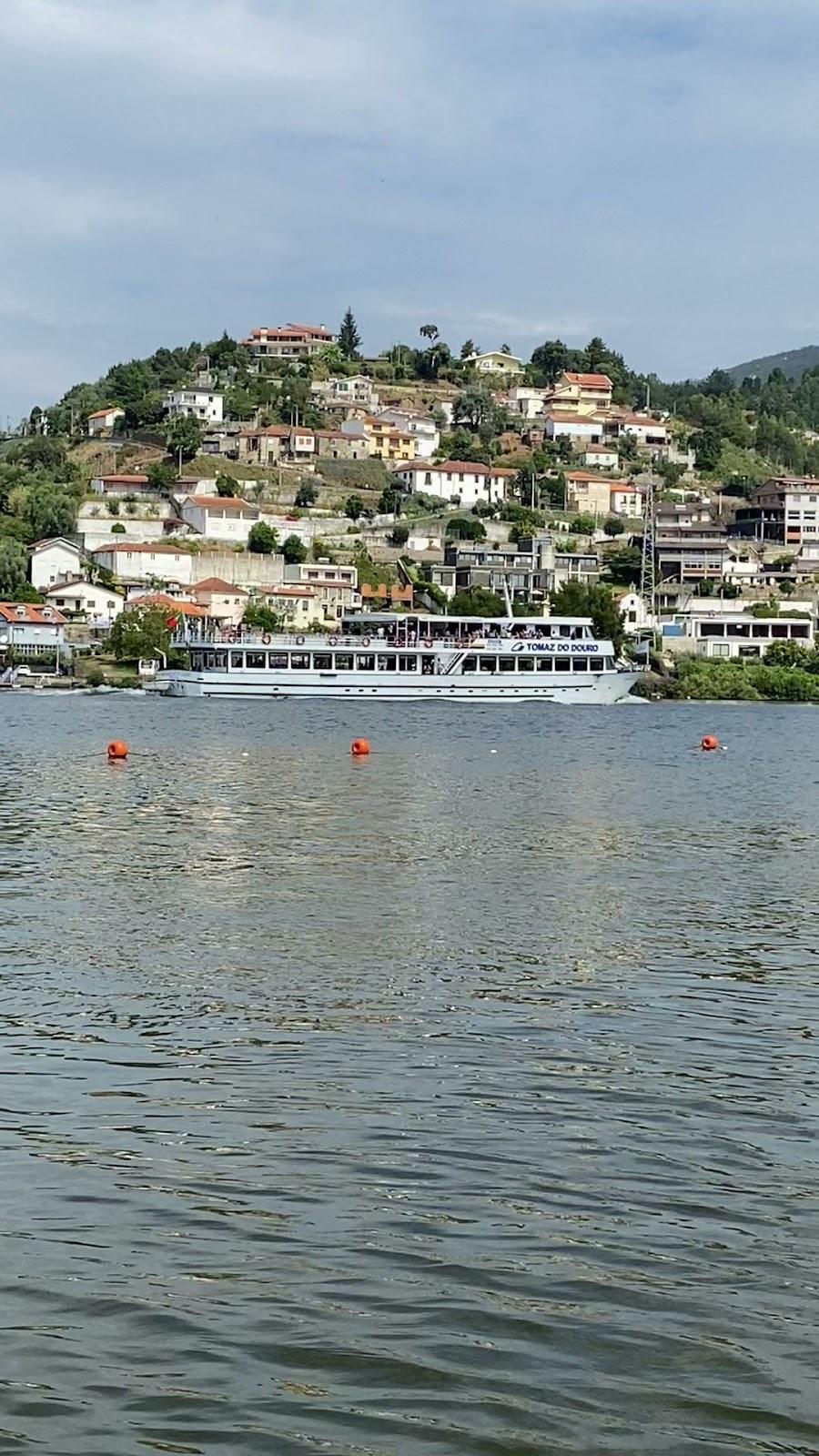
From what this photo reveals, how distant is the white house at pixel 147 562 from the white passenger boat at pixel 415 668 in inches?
1055

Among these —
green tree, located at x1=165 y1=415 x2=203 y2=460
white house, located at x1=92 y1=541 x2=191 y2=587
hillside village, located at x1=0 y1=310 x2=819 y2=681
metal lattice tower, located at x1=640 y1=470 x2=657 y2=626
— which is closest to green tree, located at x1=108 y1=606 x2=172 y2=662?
hillside village, located at x1=0 y1=310 x2=819 y2=681

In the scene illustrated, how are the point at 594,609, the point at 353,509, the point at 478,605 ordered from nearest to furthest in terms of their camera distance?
1. the point at 478,605
2. the point at 594,609
3. the point at 353,509

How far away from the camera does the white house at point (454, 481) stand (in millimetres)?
141500

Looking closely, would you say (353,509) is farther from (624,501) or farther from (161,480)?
(624,501)

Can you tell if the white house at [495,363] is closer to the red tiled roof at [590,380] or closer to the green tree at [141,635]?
the red tiled roof at [590,380]

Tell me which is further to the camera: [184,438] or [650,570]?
[184,438]

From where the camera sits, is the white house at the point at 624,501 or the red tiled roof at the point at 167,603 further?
the white house at the point at 624,501

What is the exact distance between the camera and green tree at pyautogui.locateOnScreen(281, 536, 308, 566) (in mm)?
120375

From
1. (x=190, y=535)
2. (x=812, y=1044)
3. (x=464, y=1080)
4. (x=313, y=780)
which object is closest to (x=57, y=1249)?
(x=464, y=1080)

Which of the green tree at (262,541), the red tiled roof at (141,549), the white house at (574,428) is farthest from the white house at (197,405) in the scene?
the white house at (574,428)

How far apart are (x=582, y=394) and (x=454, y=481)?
42.4 metres

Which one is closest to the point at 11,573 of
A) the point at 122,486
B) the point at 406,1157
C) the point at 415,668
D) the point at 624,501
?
the point at 122,486

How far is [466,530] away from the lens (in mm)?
127938

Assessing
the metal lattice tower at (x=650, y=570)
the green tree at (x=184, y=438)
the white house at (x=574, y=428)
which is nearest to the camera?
the metal lattice tower at (x=650, y=570)
